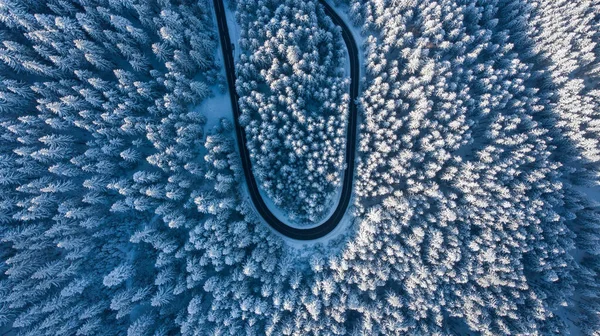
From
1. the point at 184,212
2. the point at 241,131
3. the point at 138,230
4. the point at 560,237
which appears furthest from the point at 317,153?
the point at 560,237

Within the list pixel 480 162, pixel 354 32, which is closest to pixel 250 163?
pixel 354 32

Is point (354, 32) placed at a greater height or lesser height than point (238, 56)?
greater

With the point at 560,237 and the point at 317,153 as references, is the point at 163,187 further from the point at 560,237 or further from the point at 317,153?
the point at 560,237

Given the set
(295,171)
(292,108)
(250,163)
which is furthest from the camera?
(250,163)

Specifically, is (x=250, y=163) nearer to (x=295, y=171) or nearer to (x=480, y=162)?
(x=295, y=171)

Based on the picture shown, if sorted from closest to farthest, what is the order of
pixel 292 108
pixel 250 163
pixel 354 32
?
pixel 292 108 → pixel 250 163 → pixel 354 32

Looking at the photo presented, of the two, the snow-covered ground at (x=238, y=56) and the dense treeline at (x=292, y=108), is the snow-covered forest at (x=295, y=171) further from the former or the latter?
the snow-covered ground at (x=238, y=56)

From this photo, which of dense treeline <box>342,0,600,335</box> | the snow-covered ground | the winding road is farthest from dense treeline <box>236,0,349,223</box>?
dense treeline <box>342,0,600,335</box>
